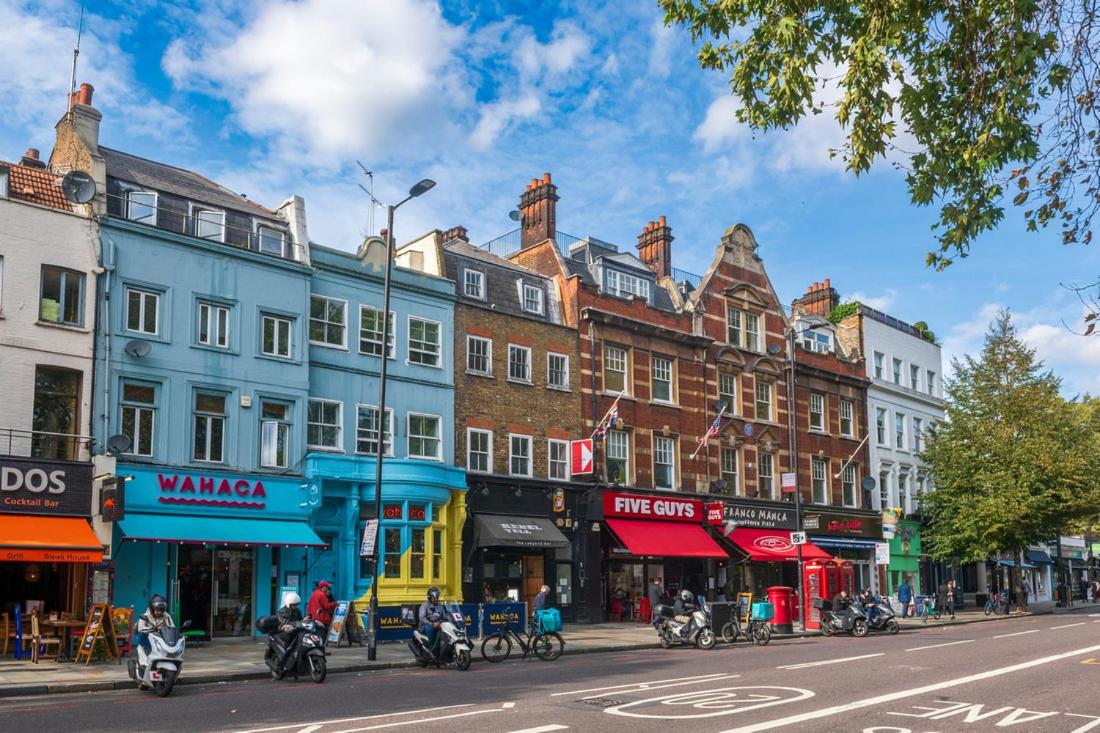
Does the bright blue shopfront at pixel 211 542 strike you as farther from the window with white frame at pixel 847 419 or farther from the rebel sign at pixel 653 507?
the window with white frame at pixel 847 419

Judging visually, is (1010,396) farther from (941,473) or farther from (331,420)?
(331,420)

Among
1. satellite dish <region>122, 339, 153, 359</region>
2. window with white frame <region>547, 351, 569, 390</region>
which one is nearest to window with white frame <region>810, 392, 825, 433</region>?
window with white frame <region>547, 351, 569, 390</region>

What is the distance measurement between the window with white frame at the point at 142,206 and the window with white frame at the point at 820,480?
29.3m

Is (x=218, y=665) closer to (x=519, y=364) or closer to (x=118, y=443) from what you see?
(x=118, y=443)

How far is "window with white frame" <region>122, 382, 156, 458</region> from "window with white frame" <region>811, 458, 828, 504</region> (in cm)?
2865

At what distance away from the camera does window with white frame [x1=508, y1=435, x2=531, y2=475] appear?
32.7m

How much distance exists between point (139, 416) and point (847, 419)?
3249 cm

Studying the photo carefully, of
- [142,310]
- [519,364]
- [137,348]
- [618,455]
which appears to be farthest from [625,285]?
[137,348]

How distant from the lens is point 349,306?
29.5m

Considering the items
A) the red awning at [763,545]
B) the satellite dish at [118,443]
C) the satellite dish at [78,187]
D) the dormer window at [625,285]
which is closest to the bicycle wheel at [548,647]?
the satellite dish at [118,443]

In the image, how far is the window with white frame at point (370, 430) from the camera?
95.6 ft

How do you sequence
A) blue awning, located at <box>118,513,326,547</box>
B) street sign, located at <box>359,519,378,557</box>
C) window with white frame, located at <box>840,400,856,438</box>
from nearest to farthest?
street sign, located at <box>359,519,378,557</box> → blue awning, located at <box>118,513,326,547</box> → window with white frame, located at <box>840,400,856,438</box>

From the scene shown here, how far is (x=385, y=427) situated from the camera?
29438 millimetres

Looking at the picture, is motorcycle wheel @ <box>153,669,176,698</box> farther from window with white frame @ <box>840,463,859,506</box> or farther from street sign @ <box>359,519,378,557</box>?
window with white frame @ <box>840,463,859,506</box>
